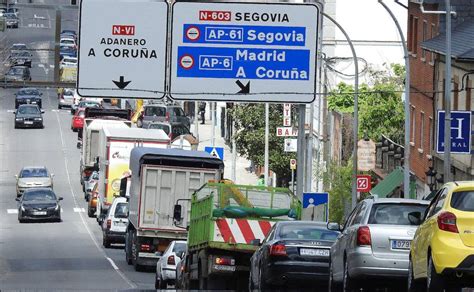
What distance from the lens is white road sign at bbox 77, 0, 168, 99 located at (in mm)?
33656

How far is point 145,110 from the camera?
9250cm

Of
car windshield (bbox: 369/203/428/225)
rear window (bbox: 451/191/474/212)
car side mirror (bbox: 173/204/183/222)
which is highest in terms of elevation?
rear window (bbox: 451/191/474/212)

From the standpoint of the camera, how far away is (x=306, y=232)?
1087 inches

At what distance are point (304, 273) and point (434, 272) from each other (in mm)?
6018

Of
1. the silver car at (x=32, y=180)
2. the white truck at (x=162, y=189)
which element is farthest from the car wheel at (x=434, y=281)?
the silver car at (x=32, y=180)

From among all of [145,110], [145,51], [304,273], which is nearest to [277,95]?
[145,51]

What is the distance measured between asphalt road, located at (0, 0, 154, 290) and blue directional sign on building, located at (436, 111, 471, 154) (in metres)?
8.05

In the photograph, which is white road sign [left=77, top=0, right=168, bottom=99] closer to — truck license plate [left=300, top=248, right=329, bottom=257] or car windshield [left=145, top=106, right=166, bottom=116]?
truck license plate [left=300, top=248, right=329, bottom=257]

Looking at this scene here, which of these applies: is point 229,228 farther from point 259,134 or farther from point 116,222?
point 259,134

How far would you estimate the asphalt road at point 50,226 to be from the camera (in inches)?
1682

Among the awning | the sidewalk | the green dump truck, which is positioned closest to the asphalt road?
the green dump truck

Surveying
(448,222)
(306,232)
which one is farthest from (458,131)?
(448,222)

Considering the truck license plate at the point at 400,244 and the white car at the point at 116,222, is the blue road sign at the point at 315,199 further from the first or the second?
the truck license plate at the point at 400,244

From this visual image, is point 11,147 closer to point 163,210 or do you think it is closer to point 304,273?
point 163,210
